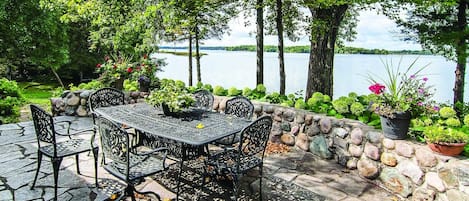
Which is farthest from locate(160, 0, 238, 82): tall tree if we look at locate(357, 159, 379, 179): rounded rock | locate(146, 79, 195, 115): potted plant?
locate(357, 159, 379, 179): rounded rock

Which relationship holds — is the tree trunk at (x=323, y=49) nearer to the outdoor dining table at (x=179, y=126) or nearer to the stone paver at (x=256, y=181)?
the stone paver at (x=256, y=181)

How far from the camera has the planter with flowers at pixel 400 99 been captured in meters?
2.98

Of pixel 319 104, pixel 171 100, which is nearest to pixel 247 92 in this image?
pixel 319 104

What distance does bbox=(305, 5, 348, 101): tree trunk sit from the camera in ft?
17.9

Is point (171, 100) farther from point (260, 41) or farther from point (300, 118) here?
point (260, 41)

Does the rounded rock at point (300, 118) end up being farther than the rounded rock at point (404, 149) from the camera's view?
Yes

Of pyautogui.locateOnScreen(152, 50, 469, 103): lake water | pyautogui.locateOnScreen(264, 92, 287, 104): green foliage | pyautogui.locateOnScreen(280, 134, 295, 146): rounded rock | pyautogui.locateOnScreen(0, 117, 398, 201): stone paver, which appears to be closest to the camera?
pyautogui.locateOnScreen(0, 117, 398, 201): stone paver

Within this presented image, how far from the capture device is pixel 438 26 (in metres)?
5.98

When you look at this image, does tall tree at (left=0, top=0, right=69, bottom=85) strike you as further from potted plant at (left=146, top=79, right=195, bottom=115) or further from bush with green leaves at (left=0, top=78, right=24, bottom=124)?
potted plant at (left=146, top=79, right=195, bottom=115)

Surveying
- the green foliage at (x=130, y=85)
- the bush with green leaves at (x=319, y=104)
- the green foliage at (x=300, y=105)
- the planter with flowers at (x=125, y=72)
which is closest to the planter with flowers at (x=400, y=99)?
the bush with green leaves at (x=319, y=104)

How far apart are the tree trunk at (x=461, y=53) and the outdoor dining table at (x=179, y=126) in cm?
450

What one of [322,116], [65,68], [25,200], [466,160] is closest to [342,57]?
[322,116]

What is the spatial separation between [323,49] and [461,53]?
2344 mm

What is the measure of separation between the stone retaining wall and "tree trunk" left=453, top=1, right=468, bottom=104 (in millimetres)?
3199
